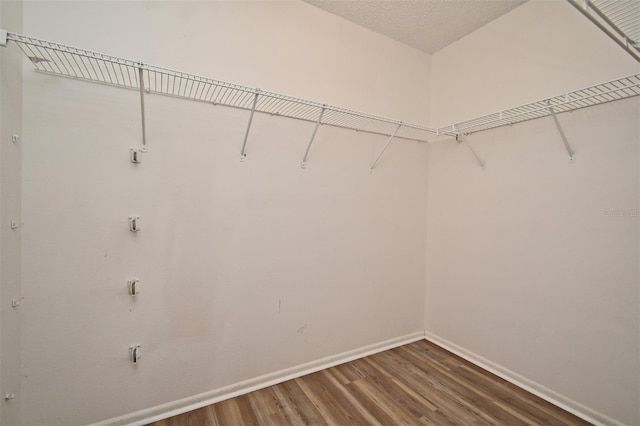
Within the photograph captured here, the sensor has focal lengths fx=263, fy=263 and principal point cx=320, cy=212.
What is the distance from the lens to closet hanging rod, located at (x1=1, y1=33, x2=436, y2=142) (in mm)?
1107

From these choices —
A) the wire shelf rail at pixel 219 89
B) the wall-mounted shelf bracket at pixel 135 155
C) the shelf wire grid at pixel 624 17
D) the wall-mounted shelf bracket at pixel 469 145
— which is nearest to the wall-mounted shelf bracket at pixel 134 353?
the wall-mounted shelf bracket at pixel 135 155

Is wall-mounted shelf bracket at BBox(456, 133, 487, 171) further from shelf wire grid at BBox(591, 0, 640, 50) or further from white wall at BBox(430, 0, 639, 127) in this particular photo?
shelf wire grid at BBox(591, 0, 640, 50)

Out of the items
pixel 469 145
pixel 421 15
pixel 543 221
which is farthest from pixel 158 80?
pixel 543 221

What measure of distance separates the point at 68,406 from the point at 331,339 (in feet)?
4.83

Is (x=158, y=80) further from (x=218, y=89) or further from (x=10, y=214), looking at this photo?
(x=10, y=214)

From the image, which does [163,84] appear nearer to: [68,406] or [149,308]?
[149,308]

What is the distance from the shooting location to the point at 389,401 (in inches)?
62.9

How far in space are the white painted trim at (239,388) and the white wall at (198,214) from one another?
0.04 meters

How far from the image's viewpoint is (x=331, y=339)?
1.96 metres

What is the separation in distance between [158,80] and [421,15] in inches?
70.8

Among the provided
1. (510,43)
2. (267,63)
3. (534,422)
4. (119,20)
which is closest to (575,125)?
(510,43)

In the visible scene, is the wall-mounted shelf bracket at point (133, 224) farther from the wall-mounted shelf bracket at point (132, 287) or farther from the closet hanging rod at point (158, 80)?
the closet hanging rod at point (158, 80)

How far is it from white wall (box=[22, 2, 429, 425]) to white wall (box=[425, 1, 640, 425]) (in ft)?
1.66

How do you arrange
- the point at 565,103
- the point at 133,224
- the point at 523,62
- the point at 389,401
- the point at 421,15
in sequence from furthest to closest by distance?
1. the point at 421,15
2. the point at 523,62
3. the point at 389,401
4. the point at 565,103
5. the point at 133,224
